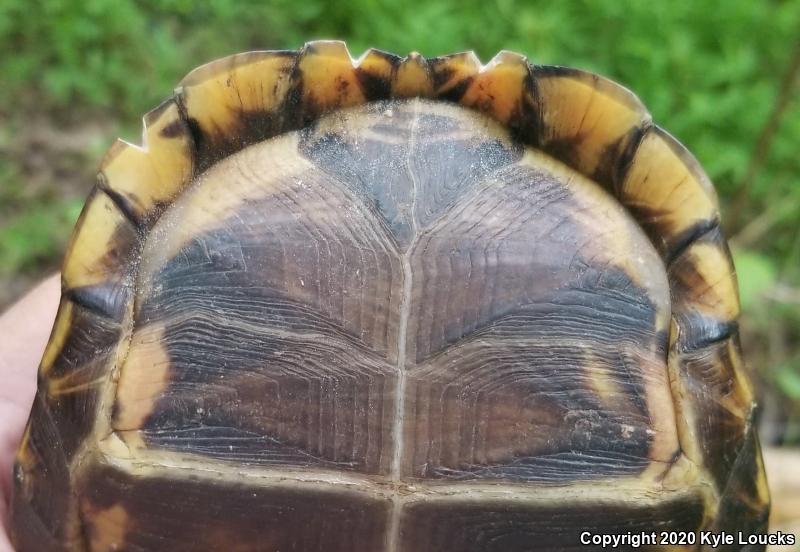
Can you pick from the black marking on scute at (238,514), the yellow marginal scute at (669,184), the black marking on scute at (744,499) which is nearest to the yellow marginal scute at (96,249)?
the black marking on scute at (238,514)

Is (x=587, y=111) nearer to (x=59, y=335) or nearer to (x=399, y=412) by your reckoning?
(x=399, y=412)

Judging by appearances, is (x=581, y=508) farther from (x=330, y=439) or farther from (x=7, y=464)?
(x=7, y=464)

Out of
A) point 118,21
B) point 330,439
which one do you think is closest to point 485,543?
point 330,439

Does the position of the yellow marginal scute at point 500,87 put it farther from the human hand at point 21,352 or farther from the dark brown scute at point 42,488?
the human hand at point 21,352

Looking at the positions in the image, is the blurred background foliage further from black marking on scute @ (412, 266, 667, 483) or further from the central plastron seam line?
the central plastron seam line

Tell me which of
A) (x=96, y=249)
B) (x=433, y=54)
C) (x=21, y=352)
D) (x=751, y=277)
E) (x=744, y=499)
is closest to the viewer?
(x=96, y=249)

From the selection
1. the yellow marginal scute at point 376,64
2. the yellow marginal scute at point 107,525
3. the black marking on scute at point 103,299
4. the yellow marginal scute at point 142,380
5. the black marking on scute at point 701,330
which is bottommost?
the yellow marginal scute at point 107,525

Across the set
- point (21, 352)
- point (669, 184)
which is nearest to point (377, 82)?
point (669, 184)
